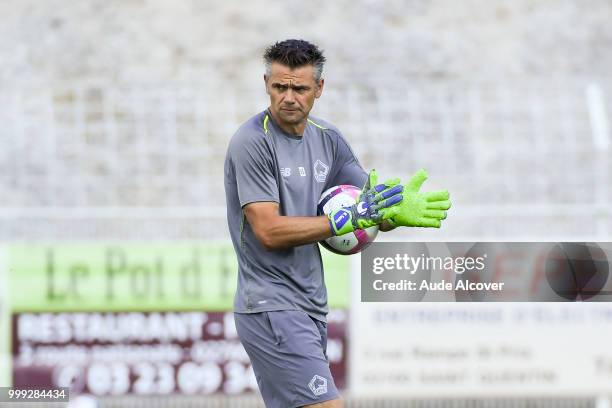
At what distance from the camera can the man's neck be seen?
15.7 feet

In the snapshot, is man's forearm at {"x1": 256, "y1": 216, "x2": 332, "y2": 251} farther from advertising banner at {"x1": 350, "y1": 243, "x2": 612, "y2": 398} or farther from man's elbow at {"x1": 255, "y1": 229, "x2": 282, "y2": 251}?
advertising banner at {"x1": 350, "y1": 243, "x2": 612, "y2": 398}

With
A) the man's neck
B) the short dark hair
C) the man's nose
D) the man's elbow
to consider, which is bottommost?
the man's elbow

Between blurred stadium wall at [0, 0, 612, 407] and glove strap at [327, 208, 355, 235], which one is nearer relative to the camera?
glove strap at [327, 208, 355, 235]

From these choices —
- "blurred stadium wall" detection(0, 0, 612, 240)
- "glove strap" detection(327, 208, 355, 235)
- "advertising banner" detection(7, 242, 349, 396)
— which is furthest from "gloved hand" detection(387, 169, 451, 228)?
"blurred stadium wall" detection(0, 0, 612, 240)

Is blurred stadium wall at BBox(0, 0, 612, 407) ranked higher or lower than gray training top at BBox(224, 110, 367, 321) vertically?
higher

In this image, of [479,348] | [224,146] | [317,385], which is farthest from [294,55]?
[224,146]

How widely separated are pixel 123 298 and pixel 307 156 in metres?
3.94

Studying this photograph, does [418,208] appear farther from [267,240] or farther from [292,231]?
[267,240]

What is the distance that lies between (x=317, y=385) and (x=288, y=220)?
74cm

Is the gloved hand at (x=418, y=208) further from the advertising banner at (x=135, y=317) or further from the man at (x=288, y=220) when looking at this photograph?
the advertising banner at (x=135, y=317)

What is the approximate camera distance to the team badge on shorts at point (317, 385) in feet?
15.5

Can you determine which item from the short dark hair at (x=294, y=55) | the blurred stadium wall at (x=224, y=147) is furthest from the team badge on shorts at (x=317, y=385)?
the blurred stadium wall at (x=224, y=147)

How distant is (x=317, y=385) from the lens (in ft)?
15.5

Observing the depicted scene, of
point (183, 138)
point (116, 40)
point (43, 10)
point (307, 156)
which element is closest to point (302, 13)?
point (116, 40)
